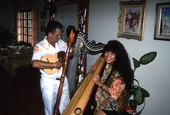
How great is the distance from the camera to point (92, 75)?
6.64 feet

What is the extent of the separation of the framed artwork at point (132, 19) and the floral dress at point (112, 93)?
2.34 feet

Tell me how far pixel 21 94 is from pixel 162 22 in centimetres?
331

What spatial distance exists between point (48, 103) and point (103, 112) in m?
0.75

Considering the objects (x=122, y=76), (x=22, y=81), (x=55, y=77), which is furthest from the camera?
(x=22, y=81)

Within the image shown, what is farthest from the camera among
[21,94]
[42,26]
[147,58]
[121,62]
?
[42,26]

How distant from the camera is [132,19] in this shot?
2.49 metres

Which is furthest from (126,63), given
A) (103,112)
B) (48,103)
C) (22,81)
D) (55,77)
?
(22,81)

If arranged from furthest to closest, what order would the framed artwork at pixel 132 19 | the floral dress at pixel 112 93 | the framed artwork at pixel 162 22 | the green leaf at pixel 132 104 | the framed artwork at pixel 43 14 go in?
the framed artwork at pixel 43 14, the green leaf at pixel 132 104, the framed artwork at pixel 132 19, the framed artwork at pixel 162 22, the floral dress at pixel 112 93

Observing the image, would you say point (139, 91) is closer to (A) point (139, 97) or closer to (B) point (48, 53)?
(A) point (139, 97)

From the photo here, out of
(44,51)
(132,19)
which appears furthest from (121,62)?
(44,51)

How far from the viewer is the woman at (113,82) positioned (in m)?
1.87

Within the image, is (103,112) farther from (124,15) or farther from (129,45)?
(124,15)

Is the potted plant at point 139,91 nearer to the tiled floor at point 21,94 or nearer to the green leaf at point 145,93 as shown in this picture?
the green leaf at point 145,93

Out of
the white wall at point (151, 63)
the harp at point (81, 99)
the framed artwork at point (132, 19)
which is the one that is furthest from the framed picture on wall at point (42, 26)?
the harp at point (81, 99)
